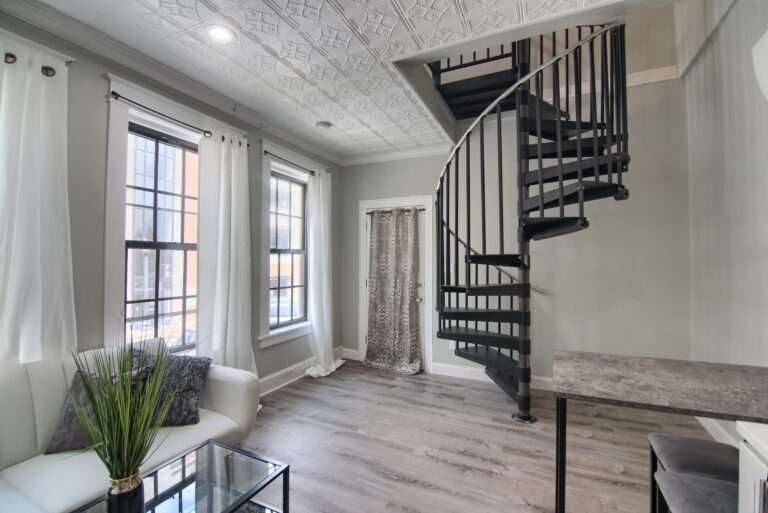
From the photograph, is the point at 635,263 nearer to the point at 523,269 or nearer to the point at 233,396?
the point at 523,269

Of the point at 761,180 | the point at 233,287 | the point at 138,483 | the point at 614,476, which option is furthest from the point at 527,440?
the point at 233,287

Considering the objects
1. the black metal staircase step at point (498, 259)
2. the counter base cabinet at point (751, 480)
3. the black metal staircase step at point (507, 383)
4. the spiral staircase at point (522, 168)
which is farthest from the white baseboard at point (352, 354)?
the counter base cabinet at point (751, 480)

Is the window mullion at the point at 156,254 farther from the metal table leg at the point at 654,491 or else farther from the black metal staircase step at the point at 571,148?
the metal table leg at the point at 654,491

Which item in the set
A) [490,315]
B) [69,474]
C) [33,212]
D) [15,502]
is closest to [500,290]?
[490,315]

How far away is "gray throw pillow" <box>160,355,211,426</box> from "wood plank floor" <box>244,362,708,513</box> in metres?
0.66

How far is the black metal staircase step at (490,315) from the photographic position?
9.32 ft

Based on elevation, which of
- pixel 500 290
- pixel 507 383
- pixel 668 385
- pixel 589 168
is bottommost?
Answer: pixel 507 383

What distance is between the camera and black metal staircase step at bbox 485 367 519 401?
2.92 metres

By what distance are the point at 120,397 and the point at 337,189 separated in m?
3.76

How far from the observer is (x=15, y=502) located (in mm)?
A: 1233

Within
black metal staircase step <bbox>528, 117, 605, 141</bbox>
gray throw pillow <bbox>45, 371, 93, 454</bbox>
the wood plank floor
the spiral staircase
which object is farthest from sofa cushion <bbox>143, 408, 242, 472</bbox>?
black metal staircase step <bbox>528, 117, 605, 141</bbox>

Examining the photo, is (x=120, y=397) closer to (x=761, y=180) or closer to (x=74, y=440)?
(x=74, y=440)

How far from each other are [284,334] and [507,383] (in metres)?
2.31

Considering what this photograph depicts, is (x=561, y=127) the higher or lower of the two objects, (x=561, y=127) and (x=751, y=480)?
the higher
